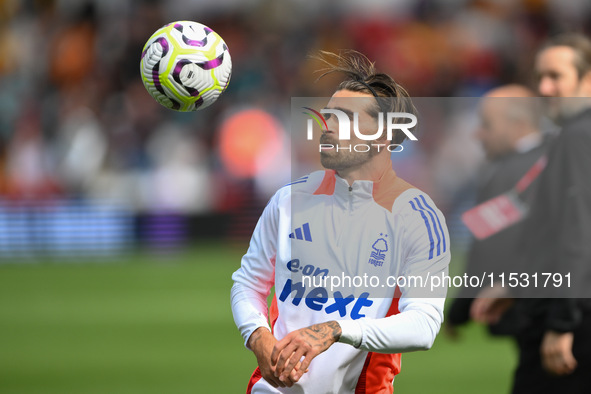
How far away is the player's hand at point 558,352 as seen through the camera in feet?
15.6

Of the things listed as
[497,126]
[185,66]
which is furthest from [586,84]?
[185,66]

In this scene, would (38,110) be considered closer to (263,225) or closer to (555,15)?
(555,15)

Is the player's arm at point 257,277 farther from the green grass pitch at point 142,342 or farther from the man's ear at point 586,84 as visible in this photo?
the green grass pitch at point 142,342

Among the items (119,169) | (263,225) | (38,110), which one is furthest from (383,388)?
(38,110)

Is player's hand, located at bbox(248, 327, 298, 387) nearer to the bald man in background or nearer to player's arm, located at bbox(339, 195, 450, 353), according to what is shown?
player's arm, located at bbox(339, 195, 450, 353)

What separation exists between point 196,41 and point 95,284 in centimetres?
1042

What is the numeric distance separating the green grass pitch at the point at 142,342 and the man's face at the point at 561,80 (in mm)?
3842

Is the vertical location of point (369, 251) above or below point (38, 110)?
below

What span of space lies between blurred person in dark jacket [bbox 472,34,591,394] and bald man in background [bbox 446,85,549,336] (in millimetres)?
246

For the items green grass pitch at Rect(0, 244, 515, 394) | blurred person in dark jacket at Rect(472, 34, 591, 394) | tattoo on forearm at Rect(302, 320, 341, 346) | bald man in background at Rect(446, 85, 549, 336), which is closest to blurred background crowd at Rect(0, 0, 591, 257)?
green grass pitch at Rect(0, 244, 515, 394)

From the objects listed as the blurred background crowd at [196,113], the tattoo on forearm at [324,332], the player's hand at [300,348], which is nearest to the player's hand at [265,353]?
the player's hand at [300,348]

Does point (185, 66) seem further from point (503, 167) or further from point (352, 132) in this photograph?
point (503, 167)

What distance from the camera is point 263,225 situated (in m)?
4.16

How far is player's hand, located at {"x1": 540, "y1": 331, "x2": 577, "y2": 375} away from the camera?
476cm
